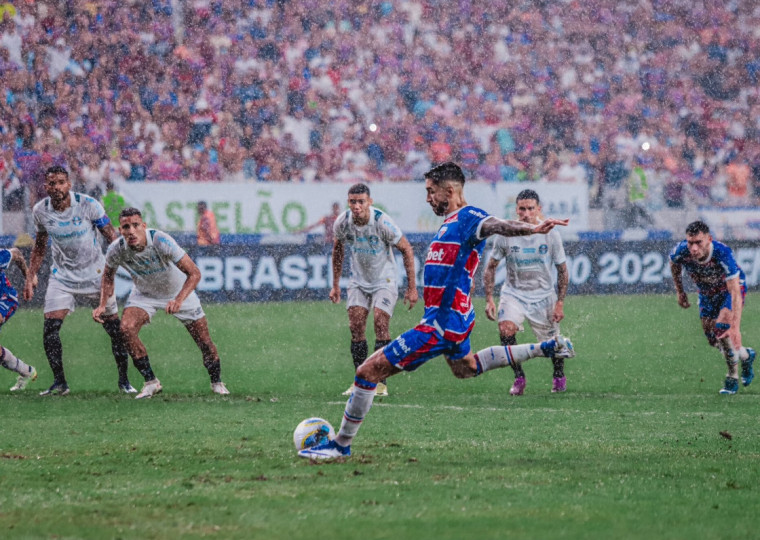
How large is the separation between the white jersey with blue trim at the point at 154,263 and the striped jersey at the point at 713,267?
16.0 feet

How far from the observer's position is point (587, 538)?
13.8 ft

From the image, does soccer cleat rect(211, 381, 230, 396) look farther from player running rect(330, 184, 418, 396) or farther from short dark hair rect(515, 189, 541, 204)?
short dark hair rect(515, 189, 541, 204)

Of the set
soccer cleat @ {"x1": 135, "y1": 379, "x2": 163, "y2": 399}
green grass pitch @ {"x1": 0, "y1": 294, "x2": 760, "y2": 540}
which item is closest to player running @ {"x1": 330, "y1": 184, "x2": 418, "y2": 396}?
green grass pitch @ {"x1": 0, "y1": 294, "x2": 760, "y2": 540}

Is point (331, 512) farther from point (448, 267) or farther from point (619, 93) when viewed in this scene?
point (619, 93)

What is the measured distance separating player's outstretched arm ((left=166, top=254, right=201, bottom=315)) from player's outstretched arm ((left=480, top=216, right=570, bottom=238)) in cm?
383

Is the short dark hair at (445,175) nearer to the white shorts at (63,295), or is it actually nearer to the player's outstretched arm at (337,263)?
the player's outstretched arm at (337,263)

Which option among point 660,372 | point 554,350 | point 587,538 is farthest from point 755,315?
point 587,538

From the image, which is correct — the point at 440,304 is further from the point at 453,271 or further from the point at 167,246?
the point at 167,246

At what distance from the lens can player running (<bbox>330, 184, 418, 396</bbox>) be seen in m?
10.2

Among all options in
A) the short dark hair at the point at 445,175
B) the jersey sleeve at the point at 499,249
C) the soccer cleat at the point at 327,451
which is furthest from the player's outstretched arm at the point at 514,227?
the jersey sleeve at the point at 499,249

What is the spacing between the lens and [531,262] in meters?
10.7

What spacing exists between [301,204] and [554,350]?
43.0 feet

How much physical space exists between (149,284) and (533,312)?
386cm

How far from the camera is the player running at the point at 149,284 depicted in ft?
30.8
